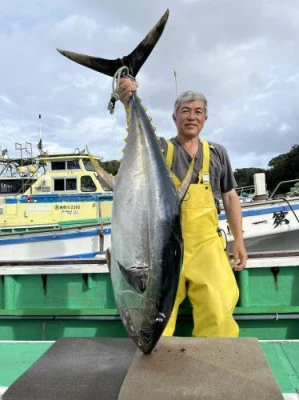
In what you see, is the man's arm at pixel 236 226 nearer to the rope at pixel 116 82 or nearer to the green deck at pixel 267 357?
the green deck at pixel 267 357

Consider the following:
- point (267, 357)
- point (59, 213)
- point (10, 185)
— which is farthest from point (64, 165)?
point (267, 357)

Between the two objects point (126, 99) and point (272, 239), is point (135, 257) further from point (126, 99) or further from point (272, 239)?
point (272, 239)

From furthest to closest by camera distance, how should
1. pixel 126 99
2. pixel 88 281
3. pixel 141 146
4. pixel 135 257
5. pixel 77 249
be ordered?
pixel 77 249 → pixel 88 281 → pixel 126 99 → pixel 141 146 → pixel 135 257

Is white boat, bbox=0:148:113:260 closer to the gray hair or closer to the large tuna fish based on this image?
the gray hair

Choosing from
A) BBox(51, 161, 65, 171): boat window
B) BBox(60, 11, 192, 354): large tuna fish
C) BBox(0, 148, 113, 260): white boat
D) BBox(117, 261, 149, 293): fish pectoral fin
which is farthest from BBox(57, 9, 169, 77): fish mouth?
BBox(51, 161, 65, 171): boat window

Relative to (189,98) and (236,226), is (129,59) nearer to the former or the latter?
(189,98)

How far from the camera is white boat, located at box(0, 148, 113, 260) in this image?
7387 millimetres

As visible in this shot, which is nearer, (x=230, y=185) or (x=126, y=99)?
(x=126, y=99)

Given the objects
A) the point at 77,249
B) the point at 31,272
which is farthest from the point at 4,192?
the point at 31,272

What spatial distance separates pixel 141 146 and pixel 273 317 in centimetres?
176

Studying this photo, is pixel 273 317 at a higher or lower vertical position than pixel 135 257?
lower

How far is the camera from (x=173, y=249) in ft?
6.32

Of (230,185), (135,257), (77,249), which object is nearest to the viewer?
(135,257)

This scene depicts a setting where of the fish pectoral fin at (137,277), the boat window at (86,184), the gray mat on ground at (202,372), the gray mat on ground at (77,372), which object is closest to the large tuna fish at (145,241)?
the fish pectoral fin at (137,277)
